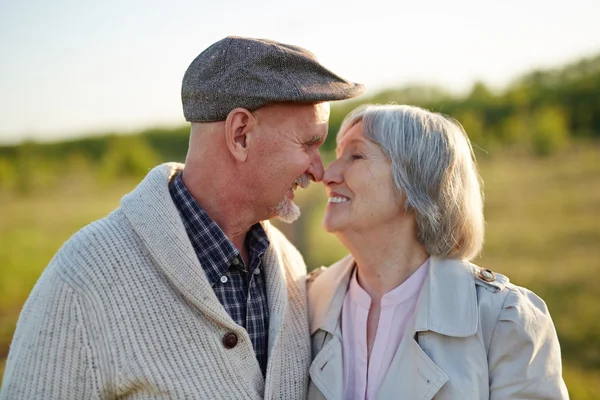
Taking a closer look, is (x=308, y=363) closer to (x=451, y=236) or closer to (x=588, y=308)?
(x=451, y=236)

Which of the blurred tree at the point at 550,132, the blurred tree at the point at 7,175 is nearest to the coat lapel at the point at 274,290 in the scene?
the blurred tree at the point at 7,175

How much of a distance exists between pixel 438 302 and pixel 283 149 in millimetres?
896

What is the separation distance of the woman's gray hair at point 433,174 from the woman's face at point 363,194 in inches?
1.5

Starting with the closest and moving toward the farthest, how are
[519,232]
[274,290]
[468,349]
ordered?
[468,349]
[274,290]
[519,232]

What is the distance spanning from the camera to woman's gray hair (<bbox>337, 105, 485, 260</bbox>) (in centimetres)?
243

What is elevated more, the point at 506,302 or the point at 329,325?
the point at 506,302

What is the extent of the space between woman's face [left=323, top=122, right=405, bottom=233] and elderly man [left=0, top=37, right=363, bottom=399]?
144 millimetres

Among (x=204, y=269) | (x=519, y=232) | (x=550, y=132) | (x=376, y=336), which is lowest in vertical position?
(x=519, y=232)

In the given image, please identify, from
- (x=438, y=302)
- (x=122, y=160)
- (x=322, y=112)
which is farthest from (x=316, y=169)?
(x=122, y=160)

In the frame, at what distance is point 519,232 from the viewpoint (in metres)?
8.63

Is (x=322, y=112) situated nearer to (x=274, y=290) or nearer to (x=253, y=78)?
(x=253, y=78)

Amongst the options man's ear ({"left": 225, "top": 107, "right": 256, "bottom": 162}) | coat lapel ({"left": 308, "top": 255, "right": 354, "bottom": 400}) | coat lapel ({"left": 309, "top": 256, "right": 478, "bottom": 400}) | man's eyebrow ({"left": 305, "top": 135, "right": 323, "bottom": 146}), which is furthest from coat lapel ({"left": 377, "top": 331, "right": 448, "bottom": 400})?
man's ear ({"left": 225, "top": 107, "right": 256, "bottom": 162})

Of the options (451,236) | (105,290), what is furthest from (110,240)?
(451,236)

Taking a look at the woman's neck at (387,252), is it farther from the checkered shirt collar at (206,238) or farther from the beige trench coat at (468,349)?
the checkered shirt collar at (206,238)
